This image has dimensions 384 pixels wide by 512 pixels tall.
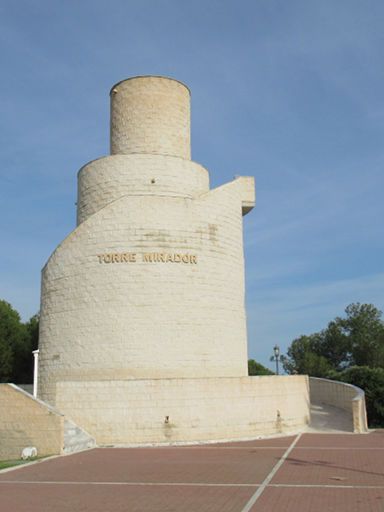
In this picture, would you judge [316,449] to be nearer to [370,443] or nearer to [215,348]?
[370,443]

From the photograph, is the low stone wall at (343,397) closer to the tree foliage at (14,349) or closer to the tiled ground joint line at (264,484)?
the tiled ground joint line at (264,484)

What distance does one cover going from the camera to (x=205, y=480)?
11484 millimetres

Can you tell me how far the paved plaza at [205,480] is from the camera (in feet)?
30.5

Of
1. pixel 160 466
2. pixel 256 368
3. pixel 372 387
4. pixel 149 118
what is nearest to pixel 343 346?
pixel 256 368

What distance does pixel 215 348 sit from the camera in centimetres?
2130

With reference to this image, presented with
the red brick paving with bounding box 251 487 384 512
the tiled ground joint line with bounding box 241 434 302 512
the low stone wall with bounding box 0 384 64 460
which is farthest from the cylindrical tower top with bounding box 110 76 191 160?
the red brick paving with bounding box 251 487 384 512

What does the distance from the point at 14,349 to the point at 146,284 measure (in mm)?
20087

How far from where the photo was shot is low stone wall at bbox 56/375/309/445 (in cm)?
1786

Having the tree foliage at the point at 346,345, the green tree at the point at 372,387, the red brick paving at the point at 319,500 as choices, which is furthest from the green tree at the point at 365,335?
the red brick paving at the point at 319,500

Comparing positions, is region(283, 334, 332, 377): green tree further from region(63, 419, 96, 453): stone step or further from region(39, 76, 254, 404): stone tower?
region(63, 419, 96, 453): stone step

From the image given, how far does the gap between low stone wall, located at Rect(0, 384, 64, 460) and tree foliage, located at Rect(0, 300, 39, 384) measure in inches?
779

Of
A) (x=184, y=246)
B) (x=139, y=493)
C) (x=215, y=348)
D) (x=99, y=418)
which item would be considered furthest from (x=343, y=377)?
(x=139, y=493)

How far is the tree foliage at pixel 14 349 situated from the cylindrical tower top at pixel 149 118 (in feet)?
57.5

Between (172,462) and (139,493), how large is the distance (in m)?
3.94
